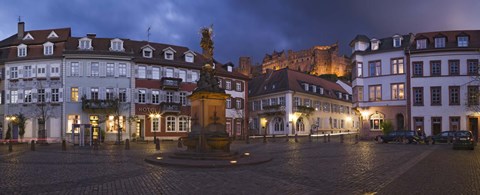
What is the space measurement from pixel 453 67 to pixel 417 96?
486 centimetres

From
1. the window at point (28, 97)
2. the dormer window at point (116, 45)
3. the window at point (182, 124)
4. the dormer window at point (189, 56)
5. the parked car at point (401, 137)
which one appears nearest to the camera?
the parked car at point (401, 137)

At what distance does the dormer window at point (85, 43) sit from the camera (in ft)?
159

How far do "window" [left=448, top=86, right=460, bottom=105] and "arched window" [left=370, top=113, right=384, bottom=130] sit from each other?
24.9 ft

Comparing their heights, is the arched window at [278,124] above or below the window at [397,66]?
below

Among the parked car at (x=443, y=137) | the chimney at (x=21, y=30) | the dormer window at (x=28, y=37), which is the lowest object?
the parked car at (x=443, y=137)

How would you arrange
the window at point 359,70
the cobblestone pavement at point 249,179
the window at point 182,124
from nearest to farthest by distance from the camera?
the cobblestone pavement at point 249,179 < the window at point 359,70 < the window at point 182,124

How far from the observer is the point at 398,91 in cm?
5053

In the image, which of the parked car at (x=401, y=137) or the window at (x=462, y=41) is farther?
the window at (x=462, y=41)

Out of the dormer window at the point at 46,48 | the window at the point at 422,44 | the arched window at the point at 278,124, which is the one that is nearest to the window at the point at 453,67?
the window at the point at 422,44

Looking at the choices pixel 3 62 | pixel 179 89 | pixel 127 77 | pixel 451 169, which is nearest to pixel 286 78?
pixel 179 89

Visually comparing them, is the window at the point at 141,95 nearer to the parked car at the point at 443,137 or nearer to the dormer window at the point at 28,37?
the dormer window at the point at 28,37

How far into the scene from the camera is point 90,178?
13.6 meters

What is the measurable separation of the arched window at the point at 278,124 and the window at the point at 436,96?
908 inches

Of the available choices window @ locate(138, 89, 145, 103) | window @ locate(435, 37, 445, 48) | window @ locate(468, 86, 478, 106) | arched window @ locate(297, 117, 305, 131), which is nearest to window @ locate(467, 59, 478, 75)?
window @ locate(468, 86, 478, 106)
